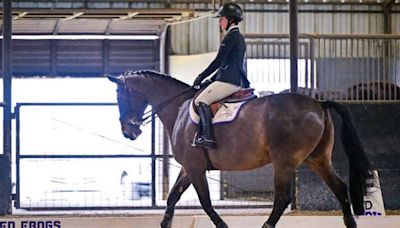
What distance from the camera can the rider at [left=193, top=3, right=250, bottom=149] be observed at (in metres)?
7.03

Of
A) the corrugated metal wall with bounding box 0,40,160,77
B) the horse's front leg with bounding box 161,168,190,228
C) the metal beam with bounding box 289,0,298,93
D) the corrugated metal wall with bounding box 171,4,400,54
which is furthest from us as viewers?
the corrugated metal wall with bounding box 0,40,160,77

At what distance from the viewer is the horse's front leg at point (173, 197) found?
7336mm

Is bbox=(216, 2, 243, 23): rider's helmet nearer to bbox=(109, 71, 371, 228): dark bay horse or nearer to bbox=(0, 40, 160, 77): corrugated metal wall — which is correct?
bbox=(109, 71, 371, 228): dark bay horse

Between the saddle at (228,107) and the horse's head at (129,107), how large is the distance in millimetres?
644

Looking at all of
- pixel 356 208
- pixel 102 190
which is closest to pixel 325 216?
pixel 356 208

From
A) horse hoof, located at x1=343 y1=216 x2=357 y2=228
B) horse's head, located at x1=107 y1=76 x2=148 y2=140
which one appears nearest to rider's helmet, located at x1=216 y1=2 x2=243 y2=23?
horse's head, located at x1=107 y1=76 x2=148 y2=140

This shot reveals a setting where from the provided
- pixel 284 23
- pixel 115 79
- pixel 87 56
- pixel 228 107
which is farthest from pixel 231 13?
pixel 87 56

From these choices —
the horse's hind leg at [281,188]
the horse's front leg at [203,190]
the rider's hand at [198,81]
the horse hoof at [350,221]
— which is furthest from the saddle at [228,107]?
the horse hoof at [350,221]

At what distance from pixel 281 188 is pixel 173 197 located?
1089mm

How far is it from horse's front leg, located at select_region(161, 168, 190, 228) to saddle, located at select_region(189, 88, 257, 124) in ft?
2.11

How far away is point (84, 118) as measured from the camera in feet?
36.3

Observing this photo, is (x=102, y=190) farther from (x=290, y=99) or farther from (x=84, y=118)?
(x=290, y=99)

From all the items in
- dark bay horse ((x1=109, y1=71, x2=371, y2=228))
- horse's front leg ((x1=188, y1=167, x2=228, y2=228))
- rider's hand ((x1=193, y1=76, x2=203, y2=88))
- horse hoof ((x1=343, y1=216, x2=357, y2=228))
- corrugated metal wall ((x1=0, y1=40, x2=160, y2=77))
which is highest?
corrugated metal wall ((x1=0, y1=40, x2=160, y2=77))

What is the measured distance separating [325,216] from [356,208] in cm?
136
